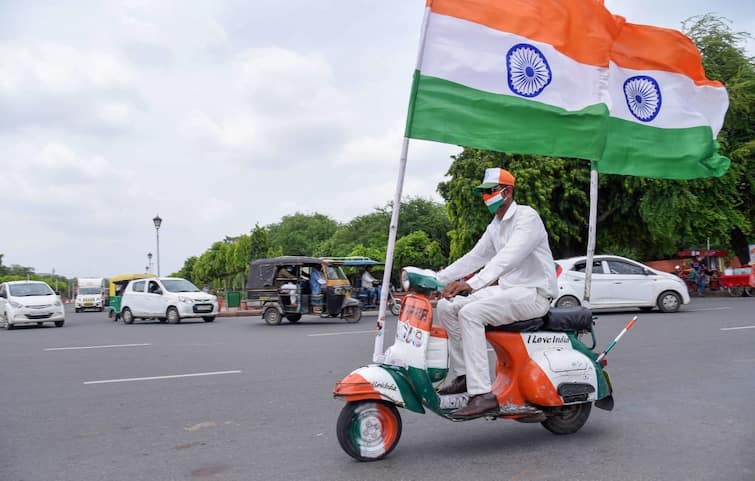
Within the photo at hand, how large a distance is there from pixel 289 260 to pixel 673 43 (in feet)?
53.1

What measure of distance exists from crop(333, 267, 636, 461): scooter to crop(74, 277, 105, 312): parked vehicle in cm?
4684

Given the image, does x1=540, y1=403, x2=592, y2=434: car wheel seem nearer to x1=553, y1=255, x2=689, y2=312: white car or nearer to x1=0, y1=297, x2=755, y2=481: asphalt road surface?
x1=0, y1=297, x2=755, y2=481: asphalt road surface

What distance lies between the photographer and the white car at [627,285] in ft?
59.4

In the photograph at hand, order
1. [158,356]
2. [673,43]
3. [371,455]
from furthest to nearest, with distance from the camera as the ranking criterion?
[158,356] < [673,43] < [371,455]

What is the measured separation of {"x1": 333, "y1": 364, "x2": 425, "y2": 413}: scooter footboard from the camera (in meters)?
4.63

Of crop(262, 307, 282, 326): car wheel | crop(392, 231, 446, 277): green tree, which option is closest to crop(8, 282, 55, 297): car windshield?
crop(262, 307, 282, 326): car wheel

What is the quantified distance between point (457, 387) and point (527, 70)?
9.23 feet

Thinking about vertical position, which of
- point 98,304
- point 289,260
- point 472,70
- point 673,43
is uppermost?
point 673,43

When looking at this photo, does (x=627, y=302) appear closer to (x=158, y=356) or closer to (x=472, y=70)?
(x=158, y=356)

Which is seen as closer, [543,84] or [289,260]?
[543,84]

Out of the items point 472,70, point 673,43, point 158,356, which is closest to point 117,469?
point 472,70

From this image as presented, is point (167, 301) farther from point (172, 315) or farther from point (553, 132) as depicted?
point (553, 132)

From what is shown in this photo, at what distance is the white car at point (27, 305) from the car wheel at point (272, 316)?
808 cm

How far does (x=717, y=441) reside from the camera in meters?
5.09
